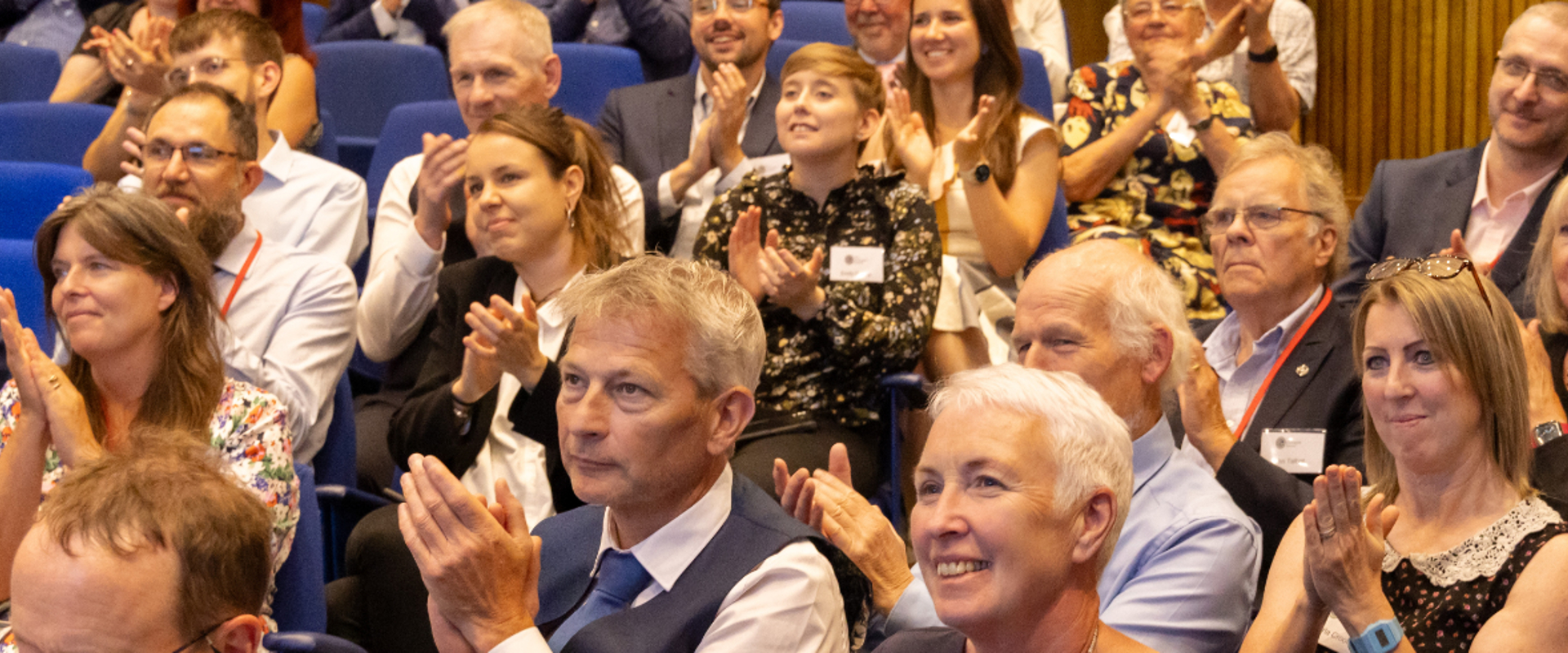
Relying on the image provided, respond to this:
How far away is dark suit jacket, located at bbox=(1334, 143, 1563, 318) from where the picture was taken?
3139mm

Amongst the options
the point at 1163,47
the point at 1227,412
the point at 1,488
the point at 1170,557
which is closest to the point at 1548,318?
the point at 1227,412

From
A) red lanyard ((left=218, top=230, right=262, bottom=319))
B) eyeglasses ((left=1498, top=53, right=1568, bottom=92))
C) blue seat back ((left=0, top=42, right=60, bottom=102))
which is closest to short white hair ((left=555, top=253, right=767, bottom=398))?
red lanyard ((left=218, top=230, right=262, bottom=319))

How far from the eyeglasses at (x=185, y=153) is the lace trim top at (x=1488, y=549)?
2.44 metres

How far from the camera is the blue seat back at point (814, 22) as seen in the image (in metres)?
4.82

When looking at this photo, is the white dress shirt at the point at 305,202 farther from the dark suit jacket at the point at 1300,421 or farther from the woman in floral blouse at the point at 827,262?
the dark suit jacket at the point at 1300,421

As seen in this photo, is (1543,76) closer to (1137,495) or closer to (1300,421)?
(1300,421)

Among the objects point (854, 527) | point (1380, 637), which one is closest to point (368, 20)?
point (854, 527)

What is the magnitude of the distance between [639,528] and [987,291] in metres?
1.75

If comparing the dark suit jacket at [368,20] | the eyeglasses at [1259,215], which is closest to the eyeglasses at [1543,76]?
the eyeglasses at [1259,215]

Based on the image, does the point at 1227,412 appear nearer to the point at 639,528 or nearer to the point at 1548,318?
the point at 1548,318

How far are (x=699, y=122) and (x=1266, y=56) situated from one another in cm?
154

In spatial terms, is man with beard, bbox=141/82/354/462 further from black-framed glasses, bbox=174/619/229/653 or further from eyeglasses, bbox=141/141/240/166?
black-framed glasses, bbox=174/619/229/653

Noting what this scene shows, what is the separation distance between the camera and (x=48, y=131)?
4109 mm

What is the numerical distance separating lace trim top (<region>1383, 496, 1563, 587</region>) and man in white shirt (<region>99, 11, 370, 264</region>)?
2.40m
